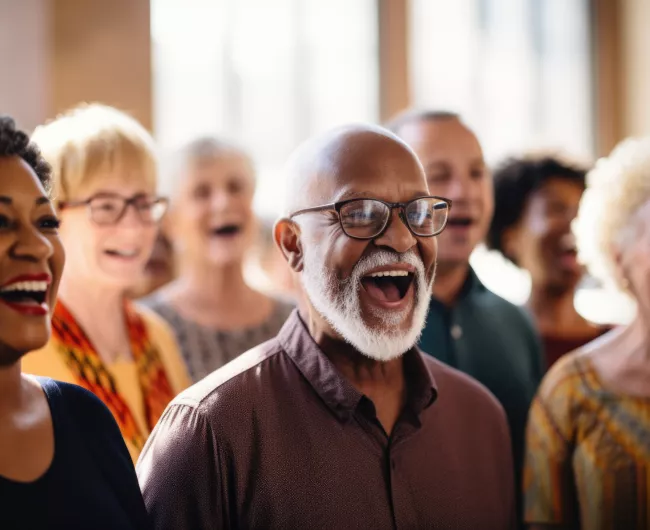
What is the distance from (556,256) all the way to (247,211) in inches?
44.5

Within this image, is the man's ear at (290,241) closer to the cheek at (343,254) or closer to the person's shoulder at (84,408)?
the cheek at (343,254)

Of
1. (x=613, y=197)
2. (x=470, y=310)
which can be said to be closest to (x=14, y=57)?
(x=470, y=310)

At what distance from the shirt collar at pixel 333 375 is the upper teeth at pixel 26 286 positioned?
55 centimetres

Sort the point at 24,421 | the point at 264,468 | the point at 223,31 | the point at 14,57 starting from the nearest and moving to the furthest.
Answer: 1. the point at 24,421
2. the point at 264,468
3. the point at 14,57
4. the point at 223,31

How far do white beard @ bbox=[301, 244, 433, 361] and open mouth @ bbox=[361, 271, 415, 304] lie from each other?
2 centimetres

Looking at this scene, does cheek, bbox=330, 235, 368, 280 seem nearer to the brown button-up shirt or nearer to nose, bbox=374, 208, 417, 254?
nose, bbox=374, 208, 417, 254

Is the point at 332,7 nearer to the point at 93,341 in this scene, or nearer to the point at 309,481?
the point at 93,341

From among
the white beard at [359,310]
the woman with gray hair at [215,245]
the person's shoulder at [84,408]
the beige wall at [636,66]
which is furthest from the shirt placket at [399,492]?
the beige wall at [636,66]

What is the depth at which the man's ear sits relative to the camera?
71.3 inches

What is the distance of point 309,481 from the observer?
5.43ft

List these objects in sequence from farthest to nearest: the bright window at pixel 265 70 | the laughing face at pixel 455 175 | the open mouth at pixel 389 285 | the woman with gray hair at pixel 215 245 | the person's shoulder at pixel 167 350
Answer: the bright window at pixel 265 70 → the woman with gray hair at pixel 215 245 → the laughing face at pixel 455 175 → the person's shoulder at pixel 167 350 → the open mouth at pixel 389 285

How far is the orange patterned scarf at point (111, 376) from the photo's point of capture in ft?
7.14

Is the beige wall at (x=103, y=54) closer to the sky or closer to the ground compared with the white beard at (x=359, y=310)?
closer to the sky

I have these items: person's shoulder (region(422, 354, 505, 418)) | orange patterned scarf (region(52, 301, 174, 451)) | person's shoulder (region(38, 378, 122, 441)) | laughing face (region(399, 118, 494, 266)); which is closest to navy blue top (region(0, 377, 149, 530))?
person's shoulder (region(38, 378, 122, 441))
